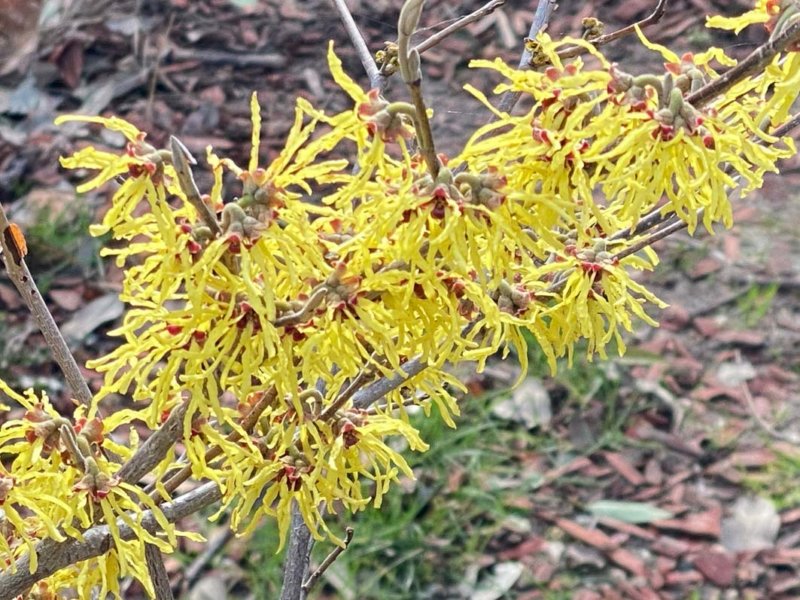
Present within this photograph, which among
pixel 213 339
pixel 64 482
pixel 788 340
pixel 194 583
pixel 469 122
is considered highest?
pixel 213 339

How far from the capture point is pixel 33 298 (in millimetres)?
863

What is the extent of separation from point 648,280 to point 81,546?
1.88 meters

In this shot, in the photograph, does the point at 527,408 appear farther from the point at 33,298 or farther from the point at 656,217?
the point at 33,298

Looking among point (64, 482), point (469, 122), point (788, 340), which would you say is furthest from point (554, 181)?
point (469, 122)

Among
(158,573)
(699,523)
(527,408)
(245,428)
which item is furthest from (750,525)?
(245,428)

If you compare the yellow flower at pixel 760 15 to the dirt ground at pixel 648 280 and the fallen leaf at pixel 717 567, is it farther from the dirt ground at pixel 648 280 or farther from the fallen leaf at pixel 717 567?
the fallen leaf at pixel 717 567

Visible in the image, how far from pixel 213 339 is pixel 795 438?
1780 mm

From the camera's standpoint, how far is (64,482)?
785mm

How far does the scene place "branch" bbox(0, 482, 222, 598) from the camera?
83 cm

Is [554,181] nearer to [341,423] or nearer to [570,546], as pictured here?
[341,423]

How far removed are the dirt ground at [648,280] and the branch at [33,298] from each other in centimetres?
75

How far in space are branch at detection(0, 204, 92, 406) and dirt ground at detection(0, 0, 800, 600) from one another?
746 millimetres

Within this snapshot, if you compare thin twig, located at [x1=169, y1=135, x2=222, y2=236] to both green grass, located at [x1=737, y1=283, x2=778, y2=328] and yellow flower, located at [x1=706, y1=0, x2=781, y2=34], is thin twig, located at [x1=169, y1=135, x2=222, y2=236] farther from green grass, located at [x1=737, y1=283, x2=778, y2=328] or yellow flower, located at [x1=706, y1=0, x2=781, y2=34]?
green grass, located at [x1=737, y1=283, x2=778, y2=328]

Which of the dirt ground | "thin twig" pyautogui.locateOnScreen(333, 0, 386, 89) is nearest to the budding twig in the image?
"thin twig" pyautogui.locateOnScreen(333, 0, 386, 89)
